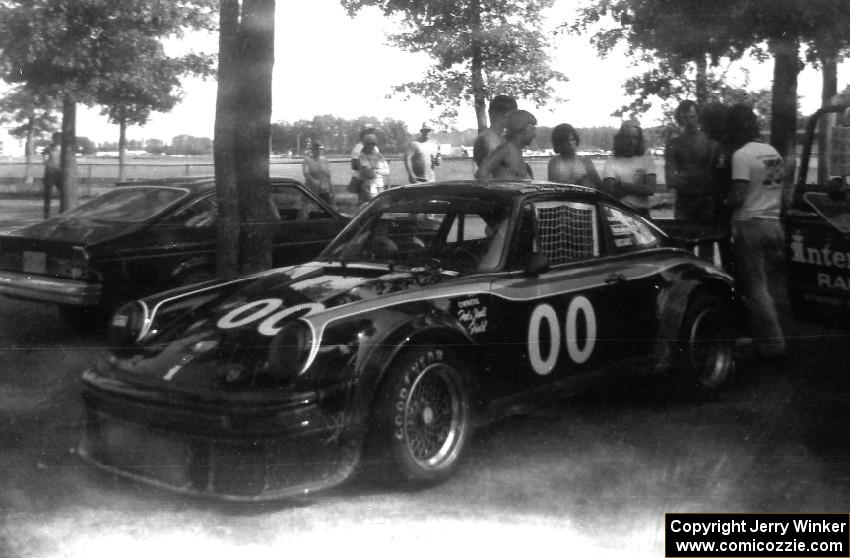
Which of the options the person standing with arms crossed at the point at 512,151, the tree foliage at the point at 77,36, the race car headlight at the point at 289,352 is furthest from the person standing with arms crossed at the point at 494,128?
the race car headlight at the point at 289,352

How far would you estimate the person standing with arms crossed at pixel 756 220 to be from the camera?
4.95 metres

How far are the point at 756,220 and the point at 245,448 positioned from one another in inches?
130

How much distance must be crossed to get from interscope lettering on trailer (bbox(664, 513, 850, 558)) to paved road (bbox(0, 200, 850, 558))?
10 centimetres

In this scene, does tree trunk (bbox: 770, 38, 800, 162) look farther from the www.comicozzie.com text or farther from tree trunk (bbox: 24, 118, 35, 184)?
tree trunk (bbox: 24, 118, 35, 184)

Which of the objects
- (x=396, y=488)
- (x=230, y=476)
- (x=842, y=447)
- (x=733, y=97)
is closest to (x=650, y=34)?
(x=733, y=97)

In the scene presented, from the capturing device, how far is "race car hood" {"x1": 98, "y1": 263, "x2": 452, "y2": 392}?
3.04 m

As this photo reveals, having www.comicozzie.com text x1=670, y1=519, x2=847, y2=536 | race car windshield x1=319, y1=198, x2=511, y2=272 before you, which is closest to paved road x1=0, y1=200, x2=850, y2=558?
www.comicozzie.com text x1=670, y1=519, x2=847, y2=536

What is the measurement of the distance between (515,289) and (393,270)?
486 millimetres

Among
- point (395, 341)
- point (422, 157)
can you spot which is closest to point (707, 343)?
point (395, 341)

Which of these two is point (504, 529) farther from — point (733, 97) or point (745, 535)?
point (733, 97)

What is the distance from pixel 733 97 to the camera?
520cm

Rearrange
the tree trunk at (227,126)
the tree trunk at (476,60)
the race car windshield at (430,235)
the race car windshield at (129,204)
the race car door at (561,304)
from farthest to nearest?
the race car windshield at (129,204) → the tree trunk at (227,126) → the tree trunk at (476,60) → the race car windshield at (430,235) → the race car door at (561,304)

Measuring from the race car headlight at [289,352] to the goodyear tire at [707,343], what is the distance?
207 centimetres

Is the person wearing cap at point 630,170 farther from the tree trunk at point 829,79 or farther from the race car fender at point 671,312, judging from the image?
the race car fender at point 671,312
